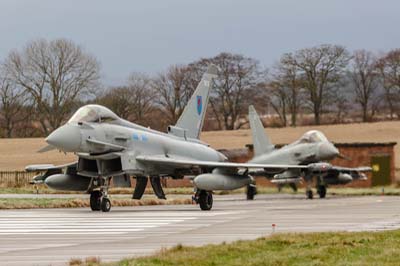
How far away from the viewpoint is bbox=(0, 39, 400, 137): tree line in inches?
3051

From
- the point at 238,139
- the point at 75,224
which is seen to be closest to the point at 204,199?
the point at 75,224

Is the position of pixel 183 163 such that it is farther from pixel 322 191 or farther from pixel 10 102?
pixel 10 102

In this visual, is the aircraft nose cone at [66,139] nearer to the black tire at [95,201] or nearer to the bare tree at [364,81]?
the black tire at [95,201]

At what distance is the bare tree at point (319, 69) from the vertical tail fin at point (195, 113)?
57.2 metres

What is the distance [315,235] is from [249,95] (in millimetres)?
78079

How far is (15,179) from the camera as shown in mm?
48531

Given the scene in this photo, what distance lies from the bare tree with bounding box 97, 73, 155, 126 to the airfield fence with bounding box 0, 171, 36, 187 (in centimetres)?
2544

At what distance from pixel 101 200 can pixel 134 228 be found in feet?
21.7

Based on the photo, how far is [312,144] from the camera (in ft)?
A: 124

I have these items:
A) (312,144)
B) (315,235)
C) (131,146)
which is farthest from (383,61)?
(315,235)

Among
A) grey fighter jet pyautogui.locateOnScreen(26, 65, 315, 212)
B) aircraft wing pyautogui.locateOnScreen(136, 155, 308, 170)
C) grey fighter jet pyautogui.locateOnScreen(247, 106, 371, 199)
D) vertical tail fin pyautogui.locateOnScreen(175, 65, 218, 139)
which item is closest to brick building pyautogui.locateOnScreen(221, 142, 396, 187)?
grey fighter jet pyautogui.locateOnScreen(247, 106, 371, 199)

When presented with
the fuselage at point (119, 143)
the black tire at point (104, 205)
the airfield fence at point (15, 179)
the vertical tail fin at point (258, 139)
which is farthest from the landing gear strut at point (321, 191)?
the airfield fence at point (15, 179)

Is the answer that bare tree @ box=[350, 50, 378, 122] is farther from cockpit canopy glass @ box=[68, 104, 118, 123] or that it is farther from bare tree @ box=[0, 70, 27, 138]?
cockpit canopy glass @ box=[68, 104, 118, 123]

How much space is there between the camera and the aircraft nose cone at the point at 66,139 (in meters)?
23.3
